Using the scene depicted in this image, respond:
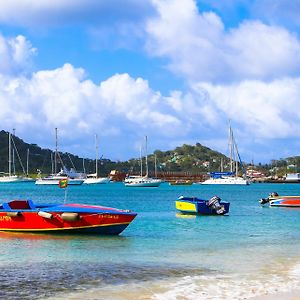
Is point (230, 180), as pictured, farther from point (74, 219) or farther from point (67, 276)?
point (67, 276)

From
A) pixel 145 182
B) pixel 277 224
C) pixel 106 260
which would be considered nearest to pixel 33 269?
pixel 106 260

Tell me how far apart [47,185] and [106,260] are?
16022 centimetres

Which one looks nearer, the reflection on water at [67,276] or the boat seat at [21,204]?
the reflection on water at [67,276]

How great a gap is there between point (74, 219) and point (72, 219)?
11cm

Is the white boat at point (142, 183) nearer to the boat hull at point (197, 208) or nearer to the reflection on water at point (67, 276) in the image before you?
the boat hull at point (197, 208)

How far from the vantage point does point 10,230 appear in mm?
31344

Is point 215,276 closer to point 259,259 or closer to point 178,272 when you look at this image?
point 178,272

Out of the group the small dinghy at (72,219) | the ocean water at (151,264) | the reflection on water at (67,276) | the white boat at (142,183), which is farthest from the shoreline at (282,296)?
the white boat at (142,183)

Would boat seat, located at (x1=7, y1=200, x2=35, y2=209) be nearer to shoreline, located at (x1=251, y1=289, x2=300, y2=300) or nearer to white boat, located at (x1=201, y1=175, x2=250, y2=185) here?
shoreline, located at (x1=251, y1=289, x2=300, y2=300)

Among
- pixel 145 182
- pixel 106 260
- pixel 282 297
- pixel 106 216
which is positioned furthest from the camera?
pixel 145 182

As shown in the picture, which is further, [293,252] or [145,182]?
[145,182]

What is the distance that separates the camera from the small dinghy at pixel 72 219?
3025 centimetres

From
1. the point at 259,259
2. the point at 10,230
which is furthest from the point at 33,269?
the point at 10,230

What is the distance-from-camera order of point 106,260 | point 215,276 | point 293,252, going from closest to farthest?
1. point 215,276
2. point 106,260
3. point 293,252
